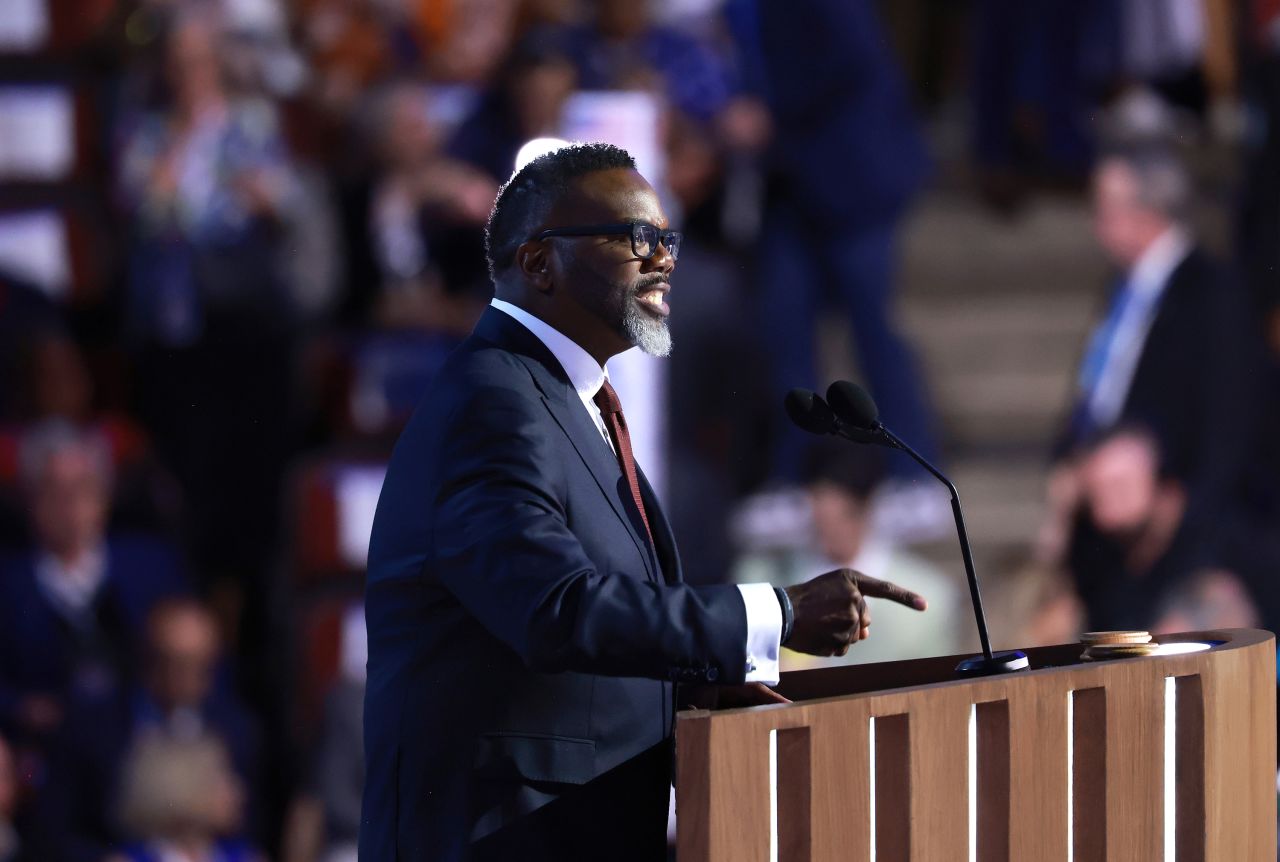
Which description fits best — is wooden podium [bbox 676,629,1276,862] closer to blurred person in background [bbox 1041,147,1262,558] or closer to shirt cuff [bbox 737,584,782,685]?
shirt cuff [bbox 737,584,782,685]

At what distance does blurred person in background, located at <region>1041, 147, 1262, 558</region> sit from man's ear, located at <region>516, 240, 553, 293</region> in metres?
4.38

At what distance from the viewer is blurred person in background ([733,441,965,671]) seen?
6188 millimetres

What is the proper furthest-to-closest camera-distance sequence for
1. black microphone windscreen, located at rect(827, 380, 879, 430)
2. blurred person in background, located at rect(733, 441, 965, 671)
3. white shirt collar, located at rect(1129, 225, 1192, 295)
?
white shirt collar, located at rect(1129, 225, 1192, 295), blurred person in background, located at rect(733, 441, 965, 671), black microphone windscreen, located at rect(827, 380, 879, 430)

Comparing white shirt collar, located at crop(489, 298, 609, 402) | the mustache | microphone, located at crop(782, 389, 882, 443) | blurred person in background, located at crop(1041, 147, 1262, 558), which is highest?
blurred person in background, located at crop(1041, 147, 1262, 558)

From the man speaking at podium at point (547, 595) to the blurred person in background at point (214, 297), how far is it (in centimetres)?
400

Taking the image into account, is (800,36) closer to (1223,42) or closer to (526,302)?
(1223,42)

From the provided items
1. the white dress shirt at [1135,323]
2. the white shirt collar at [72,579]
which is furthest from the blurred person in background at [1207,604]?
the white shirt collar at [72,579]

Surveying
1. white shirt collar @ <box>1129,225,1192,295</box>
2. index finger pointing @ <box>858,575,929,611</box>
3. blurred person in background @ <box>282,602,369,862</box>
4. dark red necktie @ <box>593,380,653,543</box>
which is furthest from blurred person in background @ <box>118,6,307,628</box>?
index finger pointing @ <box>858,575,929,611</box>

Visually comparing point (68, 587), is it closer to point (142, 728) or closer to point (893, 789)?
point (142, 728)

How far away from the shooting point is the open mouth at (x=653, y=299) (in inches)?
93.1

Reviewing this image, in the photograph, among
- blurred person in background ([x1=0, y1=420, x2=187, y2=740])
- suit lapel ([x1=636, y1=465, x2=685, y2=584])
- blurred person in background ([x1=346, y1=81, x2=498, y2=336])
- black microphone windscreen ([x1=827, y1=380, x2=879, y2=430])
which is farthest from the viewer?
blurred person in background ([x1=346, y1=81, x2=498, y2=336])

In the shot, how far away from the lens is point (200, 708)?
19.4ft

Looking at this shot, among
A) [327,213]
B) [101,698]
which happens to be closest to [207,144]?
[327,213]

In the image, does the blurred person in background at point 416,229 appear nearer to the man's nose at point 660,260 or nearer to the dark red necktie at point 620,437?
the dark red necktie at point 620,437
